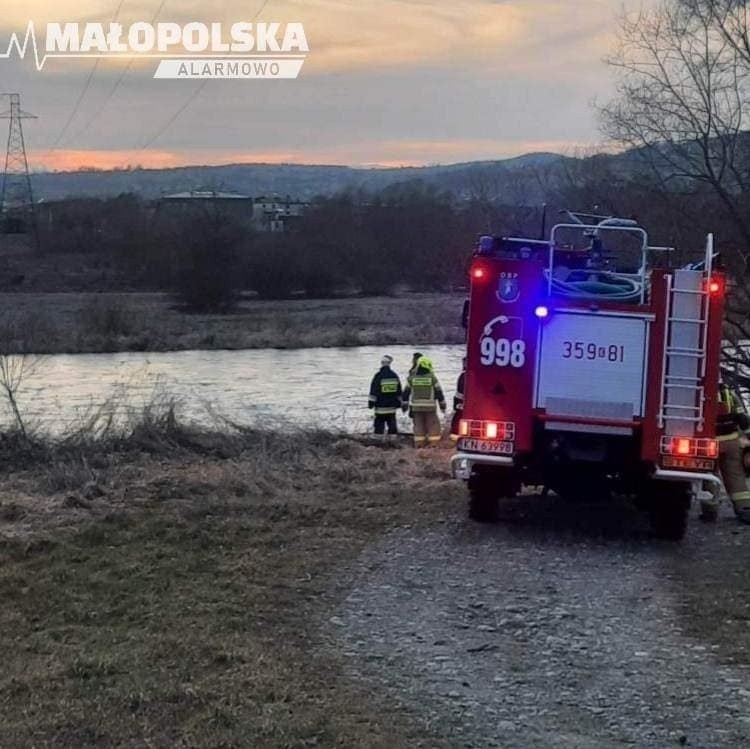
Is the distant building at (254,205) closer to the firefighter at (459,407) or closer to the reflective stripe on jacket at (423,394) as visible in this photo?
the reflective stripe on jacket at (423,394)

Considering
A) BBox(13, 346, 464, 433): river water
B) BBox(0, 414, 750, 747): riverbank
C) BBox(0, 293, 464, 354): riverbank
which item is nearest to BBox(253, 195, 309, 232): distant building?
BBox(0, 293, 464, 354): riverbank

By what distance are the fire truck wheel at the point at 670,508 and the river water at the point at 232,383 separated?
8640 mm

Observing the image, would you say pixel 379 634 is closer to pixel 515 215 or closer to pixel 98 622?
pixel 98 622

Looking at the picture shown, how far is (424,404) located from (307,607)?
990 cm

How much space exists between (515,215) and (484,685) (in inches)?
968

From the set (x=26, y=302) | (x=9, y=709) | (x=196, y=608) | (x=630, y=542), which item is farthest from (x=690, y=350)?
(x=26, y=302)

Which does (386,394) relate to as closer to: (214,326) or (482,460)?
(482,460)

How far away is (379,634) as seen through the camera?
6.39 m

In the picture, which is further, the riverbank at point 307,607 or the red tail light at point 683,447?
the red tail light at point 683,447

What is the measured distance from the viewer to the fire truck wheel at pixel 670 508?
9047 millimetres

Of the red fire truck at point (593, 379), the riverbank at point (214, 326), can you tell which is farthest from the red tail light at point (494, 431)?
the riverbank at point (214, 326)

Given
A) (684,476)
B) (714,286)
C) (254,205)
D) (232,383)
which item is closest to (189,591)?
(684,476)

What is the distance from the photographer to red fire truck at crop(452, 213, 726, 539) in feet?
29.0

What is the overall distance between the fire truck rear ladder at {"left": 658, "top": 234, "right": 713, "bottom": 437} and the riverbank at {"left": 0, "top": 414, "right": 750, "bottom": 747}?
1.07m
